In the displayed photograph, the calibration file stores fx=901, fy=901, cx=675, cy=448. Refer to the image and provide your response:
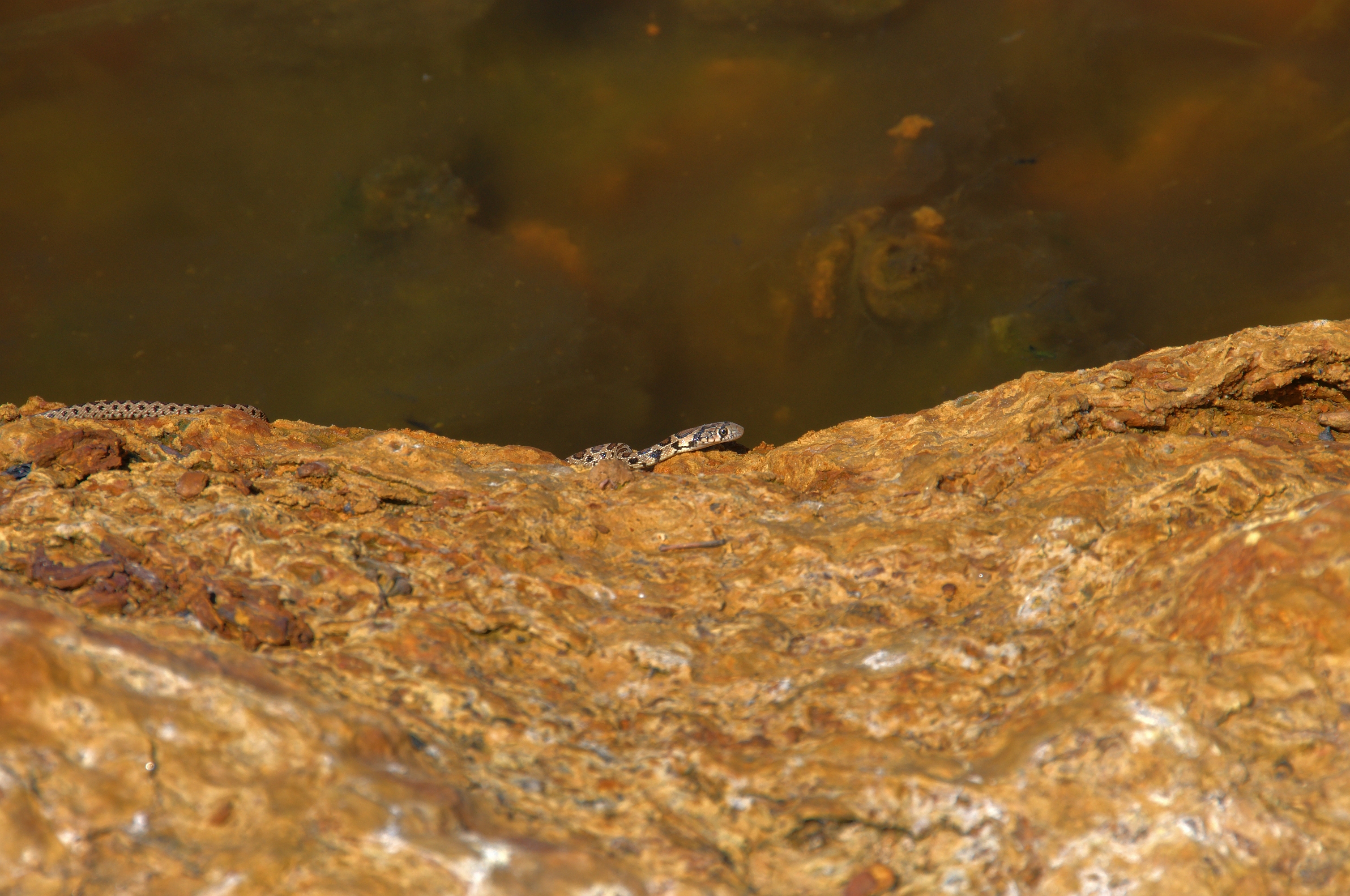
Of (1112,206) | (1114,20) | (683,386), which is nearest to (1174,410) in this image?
(683,386)

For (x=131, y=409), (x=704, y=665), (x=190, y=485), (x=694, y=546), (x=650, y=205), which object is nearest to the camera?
(x=704, y=665)

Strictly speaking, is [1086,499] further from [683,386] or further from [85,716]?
[683,386]

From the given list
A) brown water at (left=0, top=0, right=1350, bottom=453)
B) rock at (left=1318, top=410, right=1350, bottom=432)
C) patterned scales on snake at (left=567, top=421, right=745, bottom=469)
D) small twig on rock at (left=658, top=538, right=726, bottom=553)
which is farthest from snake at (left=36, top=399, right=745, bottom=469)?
rock at (left=1318, top=410, right=1350, bottom=432)

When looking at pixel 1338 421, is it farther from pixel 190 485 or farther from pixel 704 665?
pixel 190 485

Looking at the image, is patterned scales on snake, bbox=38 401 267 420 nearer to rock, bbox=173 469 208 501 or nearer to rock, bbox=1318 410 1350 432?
rock, bbox=173 469 208 501

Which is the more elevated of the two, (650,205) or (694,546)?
(694,546)

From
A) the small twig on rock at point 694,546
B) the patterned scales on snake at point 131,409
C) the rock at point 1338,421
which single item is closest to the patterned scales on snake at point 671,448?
the patterned scales on snake at point 131,409

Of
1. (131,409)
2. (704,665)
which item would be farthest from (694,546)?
(131,409)
